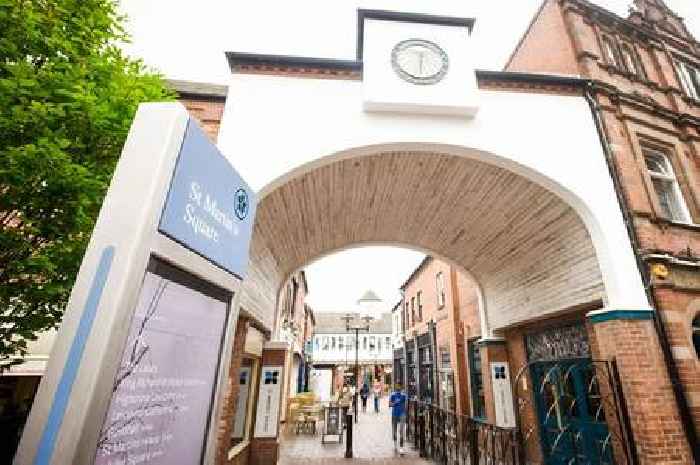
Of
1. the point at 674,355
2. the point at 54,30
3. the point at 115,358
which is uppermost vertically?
the point at 54,30

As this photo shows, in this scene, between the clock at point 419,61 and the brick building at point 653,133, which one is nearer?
the brick building at point 653,133

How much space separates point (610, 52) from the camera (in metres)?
8.91

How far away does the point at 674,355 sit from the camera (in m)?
5.35

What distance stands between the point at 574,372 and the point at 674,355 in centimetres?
210

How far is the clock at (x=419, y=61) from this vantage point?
6.32 m

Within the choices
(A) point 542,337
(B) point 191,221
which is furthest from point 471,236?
(B) point 191,221

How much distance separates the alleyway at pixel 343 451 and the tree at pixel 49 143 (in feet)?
25.1

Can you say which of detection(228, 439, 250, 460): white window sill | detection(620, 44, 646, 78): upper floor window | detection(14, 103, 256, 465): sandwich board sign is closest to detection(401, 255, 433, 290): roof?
detection(620, 44, 646, 78): upper floor window

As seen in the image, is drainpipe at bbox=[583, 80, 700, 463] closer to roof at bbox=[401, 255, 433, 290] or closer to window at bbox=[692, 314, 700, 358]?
window at bbox=[692, 314, 700, 358]

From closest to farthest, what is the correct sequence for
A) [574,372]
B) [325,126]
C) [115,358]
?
[115,358] < [325,126] < [574,372]

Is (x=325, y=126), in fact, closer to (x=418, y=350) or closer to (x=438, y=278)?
(x=438, y=278)

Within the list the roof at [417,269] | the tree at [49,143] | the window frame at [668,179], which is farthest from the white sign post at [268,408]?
the roof at [417,269]

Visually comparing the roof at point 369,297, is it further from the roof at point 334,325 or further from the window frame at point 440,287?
the roof at point 334,325

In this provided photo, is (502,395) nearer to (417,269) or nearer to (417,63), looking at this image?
(417,63)
